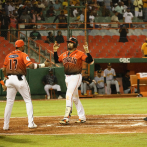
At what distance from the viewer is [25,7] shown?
21.3 meters

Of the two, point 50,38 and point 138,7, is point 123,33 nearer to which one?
point 138,7

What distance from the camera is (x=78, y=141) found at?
575 centimetres

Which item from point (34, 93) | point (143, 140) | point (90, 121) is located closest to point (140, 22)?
point (34, 93)

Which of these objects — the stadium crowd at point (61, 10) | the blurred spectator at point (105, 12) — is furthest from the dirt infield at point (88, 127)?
the blurred spectator at point (105, 12)

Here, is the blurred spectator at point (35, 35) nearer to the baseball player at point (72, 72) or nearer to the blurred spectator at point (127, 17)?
the blurred spectator at point (127, 17)

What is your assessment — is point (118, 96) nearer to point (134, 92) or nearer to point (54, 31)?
point (134, 92)

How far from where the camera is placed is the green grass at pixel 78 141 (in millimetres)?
5484

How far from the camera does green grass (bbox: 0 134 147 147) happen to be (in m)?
5.48

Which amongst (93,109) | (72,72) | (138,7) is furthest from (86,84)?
(72,72)

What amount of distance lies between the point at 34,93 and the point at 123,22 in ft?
26.9

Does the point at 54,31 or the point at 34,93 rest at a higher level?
the point at 54,31

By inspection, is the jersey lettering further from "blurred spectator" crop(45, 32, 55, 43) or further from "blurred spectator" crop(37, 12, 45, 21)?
"blurred spectator" crop(37, 12, 45, 21)

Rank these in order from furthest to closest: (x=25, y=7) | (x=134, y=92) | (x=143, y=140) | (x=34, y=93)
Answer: (x=25, y=7), (x=134, y=92), (x=34, y=93), (x=143, y=140)

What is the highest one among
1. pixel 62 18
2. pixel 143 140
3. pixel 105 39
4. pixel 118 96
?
pixel 62 18
